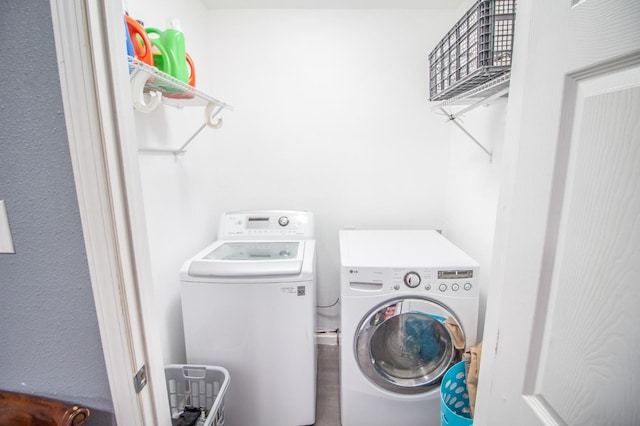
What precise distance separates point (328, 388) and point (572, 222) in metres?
1.85

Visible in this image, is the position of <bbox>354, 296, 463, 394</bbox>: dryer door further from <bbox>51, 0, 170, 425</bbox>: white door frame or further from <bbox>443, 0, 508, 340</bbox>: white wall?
<bbox>51, 0, 170, 425</bbox>: white door frame

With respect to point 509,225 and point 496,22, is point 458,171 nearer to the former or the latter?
point 496,22

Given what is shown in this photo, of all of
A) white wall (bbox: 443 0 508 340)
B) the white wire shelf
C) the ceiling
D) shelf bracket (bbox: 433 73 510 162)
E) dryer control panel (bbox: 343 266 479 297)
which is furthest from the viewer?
the ceiling

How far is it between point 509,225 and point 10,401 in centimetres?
119

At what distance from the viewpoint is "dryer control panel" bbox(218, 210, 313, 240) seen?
1.82 metres

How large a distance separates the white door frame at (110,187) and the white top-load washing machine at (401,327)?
0.91 m

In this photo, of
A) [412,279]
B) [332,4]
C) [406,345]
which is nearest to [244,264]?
[412,279]

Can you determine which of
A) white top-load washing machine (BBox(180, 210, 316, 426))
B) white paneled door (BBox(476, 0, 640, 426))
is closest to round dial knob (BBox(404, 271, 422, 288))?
white top-load washing machine (BBox(180, 210, 316, 426))

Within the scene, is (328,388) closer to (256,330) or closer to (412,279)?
(256,330)

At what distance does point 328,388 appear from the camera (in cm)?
187

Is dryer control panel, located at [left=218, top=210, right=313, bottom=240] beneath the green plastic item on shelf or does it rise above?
beneath

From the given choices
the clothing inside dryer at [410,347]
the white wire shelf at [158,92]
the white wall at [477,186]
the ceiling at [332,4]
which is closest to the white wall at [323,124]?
the ceiling at [332,4]

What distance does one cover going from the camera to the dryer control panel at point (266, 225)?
1.82 m

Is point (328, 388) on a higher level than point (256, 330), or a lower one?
lower
